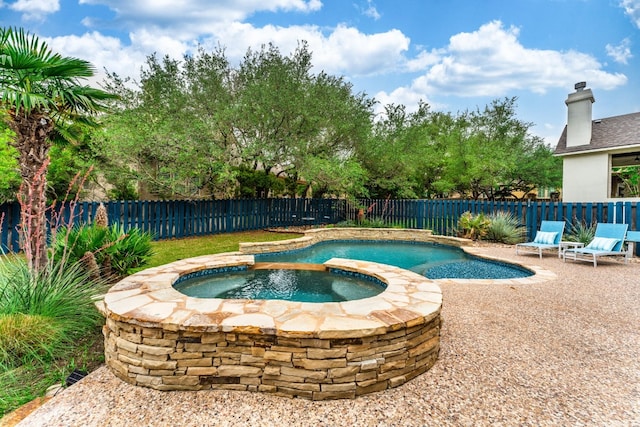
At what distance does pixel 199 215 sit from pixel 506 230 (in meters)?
10.5

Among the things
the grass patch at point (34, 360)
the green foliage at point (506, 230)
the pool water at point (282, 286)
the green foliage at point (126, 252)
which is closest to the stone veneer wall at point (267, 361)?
the grass patch at point (34, 360)

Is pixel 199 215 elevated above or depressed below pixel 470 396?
above

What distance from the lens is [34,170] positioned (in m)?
3.93

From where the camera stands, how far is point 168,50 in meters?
10.9

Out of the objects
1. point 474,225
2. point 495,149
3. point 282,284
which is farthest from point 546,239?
point 495,149

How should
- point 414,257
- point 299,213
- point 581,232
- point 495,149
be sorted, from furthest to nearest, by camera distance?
point 495,149 → point 299,213 → point 581,232 → point 414,257

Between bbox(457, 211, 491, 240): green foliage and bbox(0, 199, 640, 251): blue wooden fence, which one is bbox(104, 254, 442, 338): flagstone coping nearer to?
bbox(0, 199, 640, 251): blue wooden fence

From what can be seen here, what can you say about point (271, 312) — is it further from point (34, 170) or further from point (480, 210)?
point (480, 210)

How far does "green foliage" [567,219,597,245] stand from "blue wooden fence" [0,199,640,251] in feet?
0.43

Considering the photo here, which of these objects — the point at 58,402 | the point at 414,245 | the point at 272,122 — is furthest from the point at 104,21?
the point at 414,245

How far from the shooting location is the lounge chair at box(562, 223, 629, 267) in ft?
22.9

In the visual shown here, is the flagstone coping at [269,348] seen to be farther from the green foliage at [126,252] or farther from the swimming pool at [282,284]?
the green foliage at [126,252]

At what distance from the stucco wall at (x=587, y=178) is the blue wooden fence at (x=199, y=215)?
989cm

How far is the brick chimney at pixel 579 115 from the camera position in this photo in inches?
501
